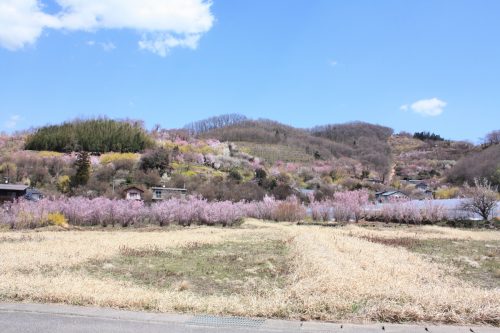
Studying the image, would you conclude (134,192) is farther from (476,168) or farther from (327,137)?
(327,137)

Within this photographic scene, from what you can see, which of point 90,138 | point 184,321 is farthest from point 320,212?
point 90,138

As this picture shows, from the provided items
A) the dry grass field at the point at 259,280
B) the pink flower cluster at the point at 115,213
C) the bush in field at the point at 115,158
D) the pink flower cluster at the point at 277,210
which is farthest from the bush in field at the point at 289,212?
the bush in field at the point at 115,158

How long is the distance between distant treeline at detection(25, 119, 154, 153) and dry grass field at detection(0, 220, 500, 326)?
233ft

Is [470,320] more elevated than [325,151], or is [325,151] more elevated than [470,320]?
[325,151]

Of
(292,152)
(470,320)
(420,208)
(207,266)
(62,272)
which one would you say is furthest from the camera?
(292,152)

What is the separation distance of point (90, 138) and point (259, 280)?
265 feet

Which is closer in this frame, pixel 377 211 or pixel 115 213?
pixel 115 213

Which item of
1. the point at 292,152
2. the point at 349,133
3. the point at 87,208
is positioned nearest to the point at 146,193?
the point at 87,208

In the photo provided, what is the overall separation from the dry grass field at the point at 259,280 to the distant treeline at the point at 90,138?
7089 cm

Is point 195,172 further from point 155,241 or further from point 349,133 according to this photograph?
point 349,133

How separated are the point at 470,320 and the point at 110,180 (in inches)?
2112

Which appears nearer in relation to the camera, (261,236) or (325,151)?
(261,236)

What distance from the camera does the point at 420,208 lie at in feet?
92.0

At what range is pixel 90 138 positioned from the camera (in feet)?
274
